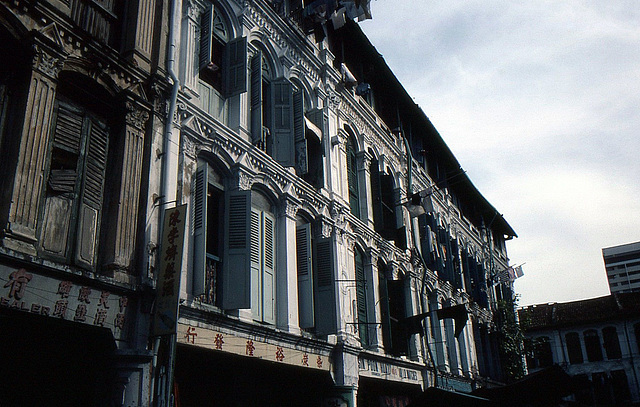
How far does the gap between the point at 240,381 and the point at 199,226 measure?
9.22ft

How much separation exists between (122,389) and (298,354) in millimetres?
4348

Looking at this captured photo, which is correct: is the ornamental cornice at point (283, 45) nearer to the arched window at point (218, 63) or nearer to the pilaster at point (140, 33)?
the arched window at point (218, 63)

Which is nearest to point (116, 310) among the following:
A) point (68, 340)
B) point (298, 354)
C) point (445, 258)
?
point (68, 340)

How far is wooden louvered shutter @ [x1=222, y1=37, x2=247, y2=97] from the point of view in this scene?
33.6ft

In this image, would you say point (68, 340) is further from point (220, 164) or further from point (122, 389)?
point (220, 164)

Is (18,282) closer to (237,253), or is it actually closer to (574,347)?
(237,253)

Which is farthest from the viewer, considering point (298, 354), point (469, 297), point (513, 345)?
point (513, 345)

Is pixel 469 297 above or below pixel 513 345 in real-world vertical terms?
above

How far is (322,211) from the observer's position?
41.4 ft

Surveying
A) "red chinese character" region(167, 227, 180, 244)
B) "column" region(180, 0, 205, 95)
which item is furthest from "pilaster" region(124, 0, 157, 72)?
"red chinese character" region(167, 227, 180, 244)

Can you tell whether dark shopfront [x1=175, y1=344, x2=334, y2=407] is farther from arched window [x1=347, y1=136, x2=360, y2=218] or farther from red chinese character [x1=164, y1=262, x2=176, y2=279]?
arched window [x1=347, y1=136, x2=360, y2=218]

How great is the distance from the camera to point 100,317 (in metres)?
6.60

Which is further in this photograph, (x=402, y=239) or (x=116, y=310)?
(x=402, y=239)

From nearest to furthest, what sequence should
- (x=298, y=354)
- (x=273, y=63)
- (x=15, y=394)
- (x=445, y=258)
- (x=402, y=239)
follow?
(x=15, y=394) < (x=298, y=354) < (x=273, y=63) < (x=402, y=239) < (x=445, y=258)
